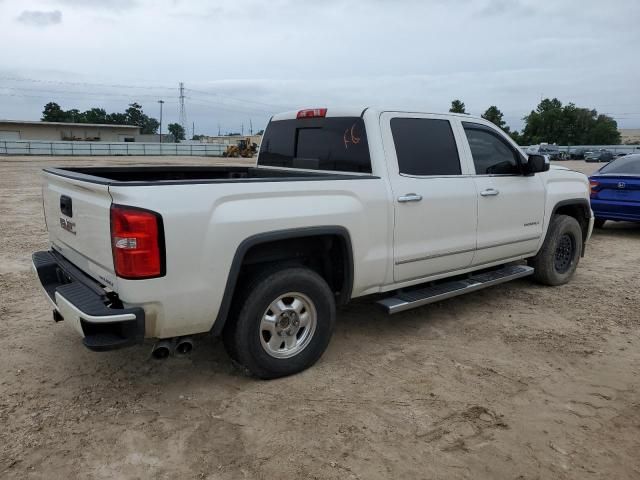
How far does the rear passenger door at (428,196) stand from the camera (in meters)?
4.33

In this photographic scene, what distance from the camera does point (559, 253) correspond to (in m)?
6.31

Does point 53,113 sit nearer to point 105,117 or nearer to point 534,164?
point 105,117

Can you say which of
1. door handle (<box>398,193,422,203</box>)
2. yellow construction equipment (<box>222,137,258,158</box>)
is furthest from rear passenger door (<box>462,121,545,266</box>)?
yellow construction equipment (<box>222,137,258,158</box>)

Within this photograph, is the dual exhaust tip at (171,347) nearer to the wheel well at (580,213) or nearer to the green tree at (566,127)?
the wheel well at (580,213)

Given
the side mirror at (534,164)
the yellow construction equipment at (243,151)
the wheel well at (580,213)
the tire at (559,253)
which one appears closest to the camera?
the side mirror at (534,164)

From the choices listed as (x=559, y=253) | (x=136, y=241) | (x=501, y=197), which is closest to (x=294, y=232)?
(x=136, y=241)

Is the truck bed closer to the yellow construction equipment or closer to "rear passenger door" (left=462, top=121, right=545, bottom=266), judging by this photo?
"rear passenger door" (left=462, top=121, right=545, bottom=266)

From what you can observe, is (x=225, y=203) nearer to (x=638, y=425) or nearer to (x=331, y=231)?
(x=331, y=231)

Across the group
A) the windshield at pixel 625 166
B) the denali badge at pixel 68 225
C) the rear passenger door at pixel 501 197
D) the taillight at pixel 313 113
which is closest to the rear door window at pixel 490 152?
the rear passenger door at pixel 501 197

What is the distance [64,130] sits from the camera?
211 ft

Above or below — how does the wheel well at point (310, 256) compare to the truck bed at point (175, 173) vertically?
below

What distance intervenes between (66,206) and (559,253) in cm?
517

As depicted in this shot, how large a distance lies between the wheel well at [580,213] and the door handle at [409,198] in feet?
9.23

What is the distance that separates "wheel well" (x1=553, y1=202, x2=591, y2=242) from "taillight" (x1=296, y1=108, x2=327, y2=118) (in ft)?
10.7
